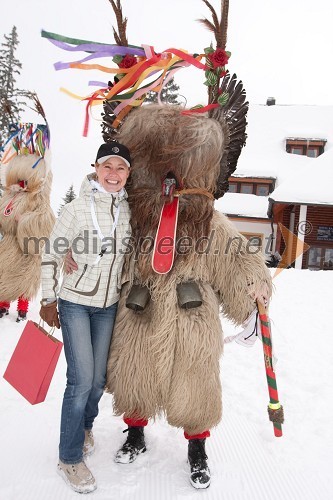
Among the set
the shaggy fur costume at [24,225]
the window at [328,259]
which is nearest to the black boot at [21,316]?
the shaggy fur costume at [24,225]

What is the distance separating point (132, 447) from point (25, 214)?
3.17 meters

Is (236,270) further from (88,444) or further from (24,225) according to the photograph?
(24,225)

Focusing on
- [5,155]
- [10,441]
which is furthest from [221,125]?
[5,155]

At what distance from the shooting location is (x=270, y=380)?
238cm

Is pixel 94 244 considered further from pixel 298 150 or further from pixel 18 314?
pixel 298 150

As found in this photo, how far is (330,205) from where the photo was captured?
1202 centimetres

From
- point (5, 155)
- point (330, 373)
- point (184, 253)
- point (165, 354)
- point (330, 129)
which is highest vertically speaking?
point (330, 129)

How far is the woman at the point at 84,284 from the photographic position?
221 centimetres

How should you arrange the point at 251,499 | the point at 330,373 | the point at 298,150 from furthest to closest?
the point at 298,150 < the point at 330,373 < the point at 251,499

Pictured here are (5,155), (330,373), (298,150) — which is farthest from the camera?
(298,150)

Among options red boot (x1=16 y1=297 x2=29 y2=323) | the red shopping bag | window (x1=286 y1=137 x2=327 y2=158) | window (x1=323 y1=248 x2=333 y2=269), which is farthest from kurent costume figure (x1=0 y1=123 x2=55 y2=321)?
window (x1=286 y1=137 x2=327 y2=158)

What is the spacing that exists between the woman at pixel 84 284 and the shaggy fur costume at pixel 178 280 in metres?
0.14

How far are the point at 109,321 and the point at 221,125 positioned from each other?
1.34 metres

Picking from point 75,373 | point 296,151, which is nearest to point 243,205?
point 296,151
